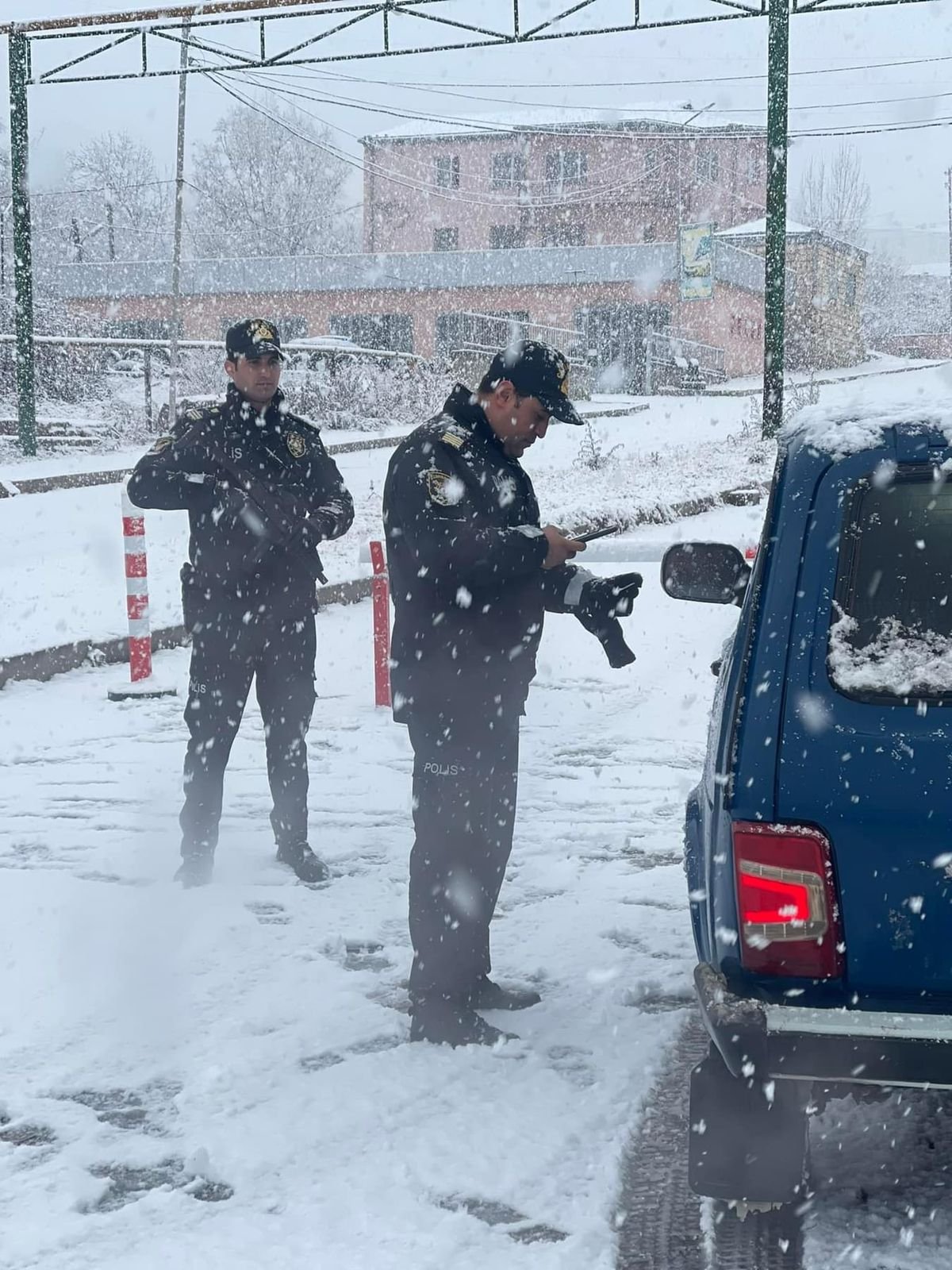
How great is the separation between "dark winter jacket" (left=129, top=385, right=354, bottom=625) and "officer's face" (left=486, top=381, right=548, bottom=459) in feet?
4.71

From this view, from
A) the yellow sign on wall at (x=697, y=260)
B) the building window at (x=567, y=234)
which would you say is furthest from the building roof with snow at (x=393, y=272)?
the building window at (x=567, y=234)

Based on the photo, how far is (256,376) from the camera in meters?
5.30

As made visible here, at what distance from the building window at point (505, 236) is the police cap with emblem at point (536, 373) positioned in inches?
2535

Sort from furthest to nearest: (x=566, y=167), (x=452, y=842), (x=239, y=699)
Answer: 1. (x=566, y=167)
2. (x=239, y=699)
3. (x=452, y=842)

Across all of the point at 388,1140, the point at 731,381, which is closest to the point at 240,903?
the point at 388,1140

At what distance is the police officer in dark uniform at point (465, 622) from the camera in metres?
3.91

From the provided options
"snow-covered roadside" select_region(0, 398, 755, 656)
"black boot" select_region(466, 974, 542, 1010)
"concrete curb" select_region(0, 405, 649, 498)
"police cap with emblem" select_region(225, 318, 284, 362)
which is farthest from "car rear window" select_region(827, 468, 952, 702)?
"concrete curb" select_region(0, 405, 649, 498)

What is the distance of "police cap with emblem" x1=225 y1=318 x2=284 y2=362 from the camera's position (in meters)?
5.24

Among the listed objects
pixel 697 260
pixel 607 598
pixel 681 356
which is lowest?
pixel 607 598

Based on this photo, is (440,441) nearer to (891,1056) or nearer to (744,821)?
(744,821)

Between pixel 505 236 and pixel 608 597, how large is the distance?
214ft

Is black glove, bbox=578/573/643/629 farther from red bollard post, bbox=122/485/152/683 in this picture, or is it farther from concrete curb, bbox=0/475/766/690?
red bollard post, bbox=122/485/152/683

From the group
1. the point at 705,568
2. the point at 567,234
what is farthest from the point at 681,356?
the point at 705,568

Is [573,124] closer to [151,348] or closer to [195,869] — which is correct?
[151,348]
